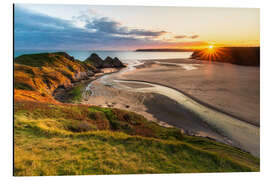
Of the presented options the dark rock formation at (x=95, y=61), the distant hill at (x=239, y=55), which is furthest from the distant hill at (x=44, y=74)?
the distant hill at (x=239, y=55)

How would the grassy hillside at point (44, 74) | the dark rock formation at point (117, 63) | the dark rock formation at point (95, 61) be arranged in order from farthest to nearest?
the dark rock formation at point (117, 63) → the dark rock formation at point (95, 61) → the grassy hillside at point (44, 74)

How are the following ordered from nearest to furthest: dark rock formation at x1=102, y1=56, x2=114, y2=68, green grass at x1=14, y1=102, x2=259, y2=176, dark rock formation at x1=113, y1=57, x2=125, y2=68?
green grass at x1=14, y1=102, x2=259, y2=176, dark rock formation at x1=102, y1=56, x2=114, y2=68, dark rock formation at x1=113, y1=57, x2=125, y2=68

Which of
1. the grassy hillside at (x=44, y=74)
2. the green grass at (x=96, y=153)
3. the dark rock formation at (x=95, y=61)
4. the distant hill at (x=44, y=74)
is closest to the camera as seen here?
the green grass at (x=96, y=153)

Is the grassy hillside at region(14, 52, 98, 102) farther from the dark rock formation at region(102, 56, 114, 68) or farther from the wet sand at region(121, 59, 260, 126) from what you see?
the dark rock formation at region(102, 56, 114, 68)

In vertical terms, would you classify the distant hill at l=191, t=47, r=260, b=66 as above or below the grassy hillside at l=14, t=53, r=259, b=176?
above

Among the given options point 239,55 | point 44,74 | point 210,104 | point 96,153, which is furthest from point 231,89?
point 44,74

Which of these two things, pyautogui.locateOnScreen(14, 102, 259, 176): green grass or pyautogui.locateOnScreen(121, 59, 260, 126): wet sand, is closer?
pyautogui.locateOnScreen(14, 102, 259, 176): green grass

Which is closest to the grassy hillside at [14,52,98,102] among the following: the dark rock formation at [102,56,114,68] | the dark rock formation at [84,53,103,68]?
the dark rock formation at [84,53,103,68]

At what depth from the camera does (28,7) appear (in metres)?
4.16

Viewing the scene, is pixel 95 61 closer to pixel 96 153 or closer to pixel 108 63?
pixel 108 63

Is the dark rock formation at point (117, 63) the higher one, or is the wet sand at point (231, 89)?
the dark rock formation at point (117, 63)

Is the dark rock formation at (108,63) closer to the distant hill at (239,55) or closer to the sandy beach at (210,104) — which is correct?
the sandy beach at (210,104)
